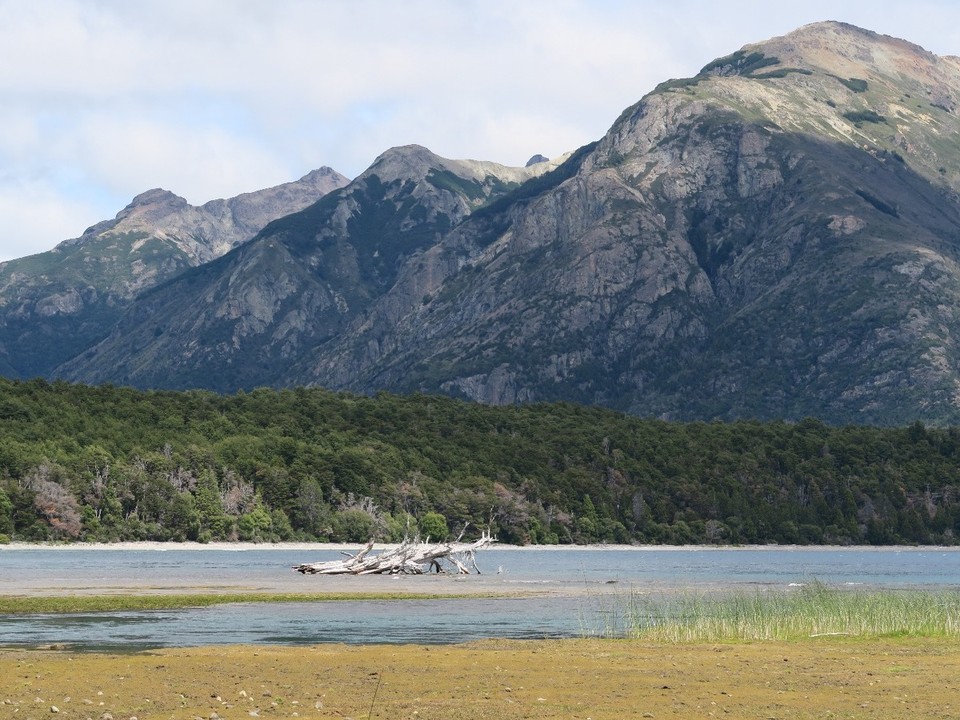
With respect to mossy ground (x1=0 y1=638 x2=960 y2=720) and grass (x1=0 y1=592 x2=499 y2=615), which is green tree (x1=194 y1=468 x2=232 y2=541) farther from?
mossy ground (x1=0 y1=638 x2=960 y2=720)

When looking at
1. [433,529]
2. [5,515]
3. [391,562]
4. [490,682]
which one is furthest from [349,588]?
[433,529]

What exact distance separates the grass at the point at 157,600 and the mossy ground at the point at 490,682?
73.3 feet

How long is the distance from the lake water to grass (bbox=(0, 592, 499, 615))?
7.18 ft

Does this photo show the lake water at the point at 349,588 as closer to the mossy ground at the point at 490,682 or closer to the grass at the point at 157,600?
the grass at the point at 157,600

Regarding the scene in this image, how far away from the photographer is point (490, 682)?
42.1m

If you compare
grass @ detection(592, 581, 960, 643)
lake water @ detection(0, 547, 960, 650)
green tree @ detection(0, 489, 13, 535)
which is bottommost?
lake water @ detection(0, 547, 960, 650)

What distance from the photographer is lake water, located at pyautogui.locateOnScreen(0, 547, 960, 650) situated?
5978 cm

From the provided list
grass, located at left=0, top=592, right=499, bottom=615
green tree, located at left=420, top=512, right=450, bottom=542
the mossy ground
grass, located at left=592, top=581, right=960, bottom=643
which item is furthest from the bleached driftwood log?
green tree, located at left=420, top=512, right=450, bottom=542

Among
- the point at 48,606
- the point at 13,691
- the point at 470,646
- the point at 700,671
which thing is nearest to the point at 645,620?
the point at 470,646

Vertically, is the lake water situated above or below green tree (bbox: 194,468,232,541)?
below

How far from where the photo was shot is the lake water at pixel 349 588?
59.8 metres

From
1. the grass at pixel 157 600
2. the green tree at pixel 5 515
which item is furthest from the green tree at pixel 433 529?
the grass at pixel 157 600

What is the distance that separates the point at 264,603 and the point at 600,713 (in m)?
46.5

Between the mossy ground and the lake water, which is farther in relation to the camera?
the lake water
